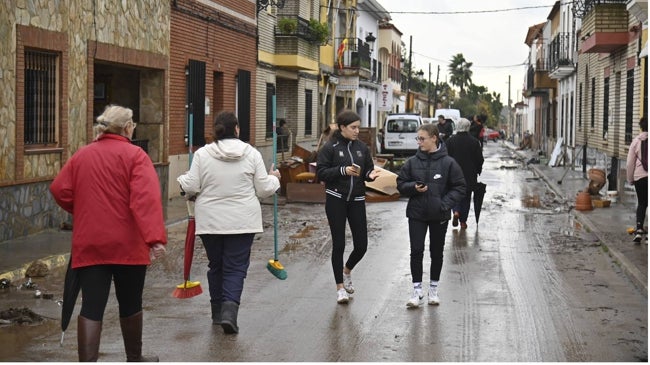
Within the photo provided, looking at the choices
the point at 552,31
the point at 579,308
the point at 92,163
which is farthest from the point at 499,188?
the point at 552,31

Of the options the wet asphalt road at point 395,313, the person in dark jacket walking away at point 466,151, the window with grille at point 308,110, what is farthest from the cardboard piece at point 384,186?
the window with grille at point 308,110

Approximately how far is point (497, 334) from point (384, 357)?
1252 mm

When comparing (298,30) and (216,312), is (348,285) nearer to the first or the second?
(216,312)

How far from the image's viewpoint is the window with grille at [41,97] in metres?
14.2

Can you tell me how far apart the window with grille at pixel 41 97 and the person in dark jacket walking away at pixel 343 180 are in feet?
20.8

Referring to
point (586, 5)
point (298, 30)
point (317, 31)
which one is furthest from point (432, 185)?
point (317, 31)

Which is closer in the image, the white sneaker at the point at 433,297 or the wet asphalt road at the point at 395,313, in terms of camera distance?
the wet asphalt road at the point at 395,313

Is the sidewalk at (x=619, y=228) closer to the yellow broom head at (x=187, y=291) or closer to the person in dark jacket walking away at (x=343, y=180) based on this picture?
the person in dark jacket walking away at (x=343, y=180)

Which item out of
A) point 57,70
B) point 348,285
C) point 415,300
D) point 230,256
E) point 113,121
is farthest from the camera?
point 57,70

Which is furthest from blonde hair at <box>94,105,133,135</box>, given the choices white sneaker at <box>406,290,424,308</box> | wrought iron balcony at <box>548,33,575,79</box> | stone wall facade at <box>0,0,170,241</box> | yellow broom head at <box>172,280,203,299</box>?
wrought iron balcony at <box>548,33,575,79</box>

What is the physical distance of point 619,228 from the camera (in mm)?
15625

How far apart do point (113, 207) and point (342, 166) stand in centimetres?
340

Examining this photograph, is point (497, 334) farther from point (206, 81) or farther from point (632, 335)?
point (206, 81)

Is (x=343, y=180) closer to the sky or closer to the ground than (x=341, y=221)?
closer to the sky
